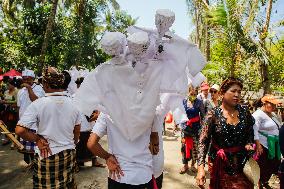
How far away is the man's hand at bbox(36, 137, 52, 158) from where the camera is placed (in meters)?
3.55

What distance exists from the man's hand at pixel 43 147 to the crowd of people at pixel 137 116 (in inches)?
0.4

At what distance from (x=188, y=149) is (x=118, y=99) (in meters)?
5.04

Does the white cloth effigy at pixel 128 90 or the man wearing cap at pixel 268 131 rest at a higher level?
the white cloth effigy at pixel 128 90

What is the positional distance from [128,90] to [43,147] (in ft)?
5.57

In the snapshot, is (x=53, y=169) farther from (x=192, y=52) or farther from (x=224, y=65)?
(x=224, y=65)

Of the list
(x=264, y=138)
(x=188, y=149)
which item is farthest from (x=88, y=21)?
(x=264, y=138)

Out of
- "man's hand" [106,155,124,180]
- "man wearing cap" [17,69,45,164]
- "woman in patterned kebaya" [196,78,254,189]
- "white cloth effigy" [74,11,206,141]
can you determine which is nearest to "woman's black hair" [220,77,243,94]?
"woman in patterned kebaya" [196,78,254,189]

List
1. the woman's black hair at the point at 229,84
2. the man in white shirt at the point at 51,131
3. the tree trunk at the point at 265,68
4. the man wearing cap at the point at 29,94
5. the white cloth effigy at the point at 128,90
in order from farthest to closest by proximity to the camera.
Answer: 1. the tree trunk at the point at 265,68
2. the man wearing cap at the point at 29,94
3. the woman's black hair at the point at 229,84
4. the man in white shirt at the point at 51,131
5. the white cloth effigy at the point at 128,90

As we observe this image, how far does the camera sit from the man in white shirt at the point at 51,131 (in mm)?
3529

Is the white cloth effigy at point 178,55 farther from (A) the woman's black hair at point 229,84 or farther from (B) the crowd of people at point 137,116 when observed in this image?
(A) the woman's black hair at point 229,84

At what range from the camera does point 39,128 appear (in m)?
3.61

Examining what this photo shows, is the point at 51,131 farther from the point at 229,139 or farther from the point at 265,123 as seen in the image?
the point at 265,123

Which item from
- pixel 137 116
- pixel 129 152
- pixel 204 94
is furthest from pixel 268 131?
pixel 137 116

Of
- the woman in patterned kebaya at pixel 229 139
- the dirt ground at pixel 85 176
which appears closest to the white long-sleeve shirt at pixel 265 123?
the dirt ground at pixel 85 176
